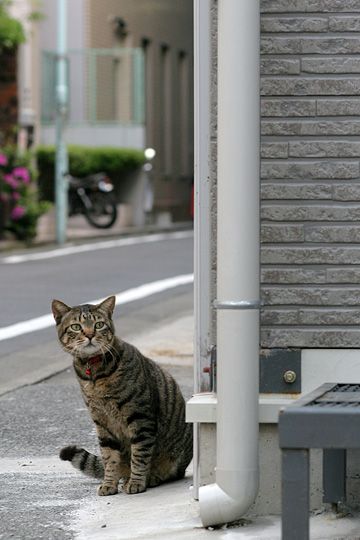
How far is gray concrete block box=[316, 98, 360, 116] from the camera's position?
579 cm

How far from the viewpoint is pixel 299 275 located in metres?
5.81

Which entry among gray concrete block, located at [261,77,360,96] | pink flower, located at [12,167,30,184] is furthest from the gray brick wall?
pink flower, located at [12,167,30,184]

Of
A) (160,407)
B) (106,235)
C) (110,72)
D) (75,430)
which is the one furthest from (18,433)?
(110,72)

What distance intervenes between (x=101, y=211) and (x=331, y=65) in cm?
2466

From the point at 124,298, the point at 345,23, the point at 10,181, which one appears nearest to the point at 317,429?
the point at 345,23

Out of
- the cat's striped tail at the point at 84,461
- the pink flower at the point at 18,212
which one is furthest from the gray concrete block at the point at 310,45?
the pink flower at the point at 18,212

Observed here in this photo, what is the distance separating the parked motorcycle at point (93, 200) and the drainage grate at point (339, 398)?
2389 centimetres

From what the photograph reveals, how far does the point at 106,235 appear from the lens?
28.7 meters

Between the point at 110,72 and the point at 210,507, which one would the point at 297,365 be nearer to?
the point at 210,507

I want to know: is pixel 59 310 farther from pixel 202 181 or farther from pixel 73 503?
pixel 202 181

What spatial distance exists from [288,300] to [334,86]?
84 centimetres

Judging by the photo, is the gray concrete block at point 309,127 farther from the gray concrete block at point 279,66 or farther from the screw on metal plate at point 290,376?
the screw on metal plate at point 290,376

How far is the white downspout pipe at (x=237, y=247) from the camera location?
5.59 m

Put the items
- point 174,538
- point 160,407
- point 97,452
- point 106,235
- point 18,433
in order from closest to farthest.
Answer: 1. point 174,538
2. point 160,407
3. point 97,452
4. point 18,433
5. point 106,235
